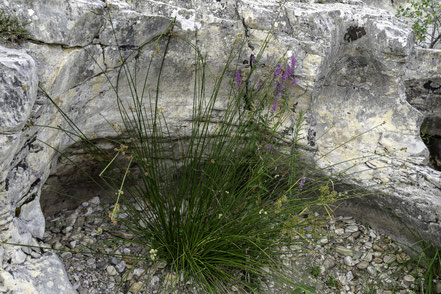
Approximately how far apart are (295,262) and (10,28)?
5.97 feet

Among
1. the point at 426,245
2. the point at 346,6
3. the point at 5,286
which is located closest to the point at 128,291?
the point at 5,286

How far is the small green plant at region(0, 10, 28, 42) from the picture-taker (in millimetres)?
1647

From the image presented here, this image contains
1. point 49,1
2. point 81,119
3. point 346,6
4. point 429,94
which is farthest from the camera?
point 429,94

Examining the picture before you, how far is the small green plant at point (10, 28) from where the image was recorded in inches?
64.9

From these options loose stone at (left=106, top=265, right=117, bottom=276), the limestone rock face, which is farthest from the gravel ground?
the limestone rock face

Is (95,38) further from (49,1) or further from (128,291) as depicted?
(128,291)

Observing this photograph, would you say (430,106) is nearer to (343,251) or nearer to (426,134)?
(426,134)

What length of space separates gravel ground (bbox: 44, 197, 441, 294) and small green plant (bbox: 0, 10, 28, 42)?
3.19 feet

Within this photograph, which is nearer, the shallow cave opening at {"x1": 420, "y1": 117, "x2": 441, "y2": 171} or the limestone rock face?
the limestone rock face

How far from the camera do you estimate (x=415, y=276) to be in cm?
220

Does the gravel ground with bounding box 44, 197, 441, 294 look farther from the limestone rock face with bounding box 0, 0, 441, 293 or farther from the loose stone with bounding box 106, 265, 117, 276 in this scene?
the limestone rock face with bounding box 0, 0, 441, 293

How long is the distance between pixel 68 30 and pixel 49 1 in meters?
0.14

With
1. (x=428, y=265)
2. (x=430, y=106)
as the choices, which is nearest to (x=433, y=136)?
(x=430, y=106)

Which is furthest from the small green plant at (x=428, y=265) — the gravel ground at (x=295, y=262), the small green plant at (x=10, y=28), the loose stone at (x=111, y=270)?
the small green plant at (x=10, y=28)
